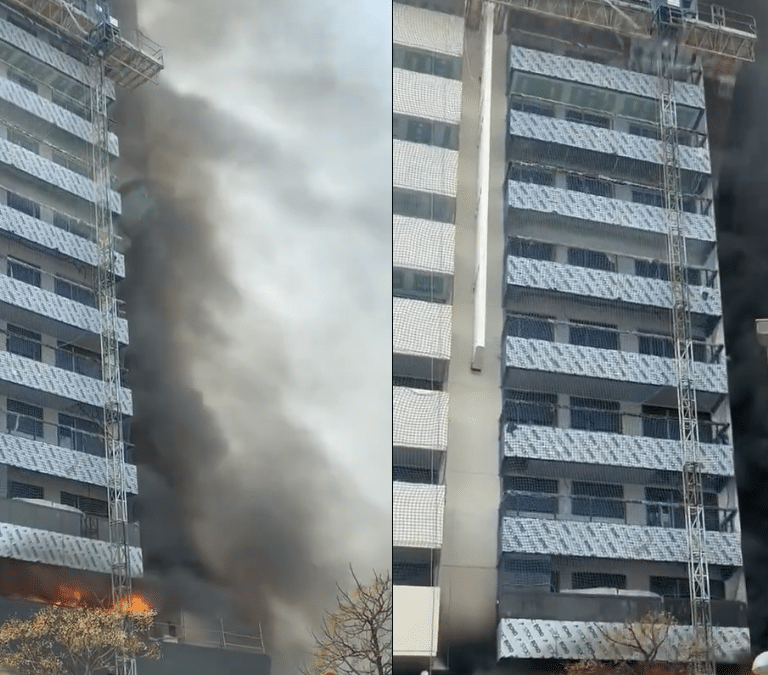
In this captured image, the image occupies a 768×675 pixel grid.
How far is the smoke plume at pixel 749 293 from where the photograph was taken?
3352mm

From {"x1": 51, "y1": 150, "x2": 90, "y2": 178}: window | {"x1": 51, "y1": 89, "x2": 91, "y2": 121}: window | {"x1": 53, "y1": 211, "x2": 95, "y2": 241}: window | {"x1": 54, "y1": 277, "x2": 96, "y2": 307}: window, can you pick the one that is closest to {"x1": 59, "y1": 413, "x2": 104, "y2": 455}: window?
{"x1": 54, "y1": 277, "x2": 96, "y2": 307}: window

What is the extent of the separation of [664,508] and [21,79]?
98.7 inches

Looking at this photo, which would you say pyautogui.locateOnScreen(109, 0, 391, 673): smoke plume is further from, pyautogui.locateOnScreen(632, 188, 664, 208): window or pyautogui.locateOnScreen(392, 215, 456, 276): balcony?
pyautogui.locateOnScreen(632, 188, 664, 208): window

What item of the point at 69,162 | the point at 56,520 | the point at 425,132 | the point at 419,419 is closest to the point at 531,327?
the point at 419,419

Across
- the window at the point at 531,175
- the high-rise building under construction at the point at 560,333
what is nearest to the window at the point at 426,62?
the high-rise building under construction at the point at 560,333

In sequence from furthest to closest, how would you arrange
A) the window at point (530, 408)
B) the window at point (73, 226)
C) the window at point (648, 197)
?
the window at point (73, 226) → the window at point (648, 197) → the window at point (530, 408)

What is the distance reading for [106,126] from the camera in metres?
4.14

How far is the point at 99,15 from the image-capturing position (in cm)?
417

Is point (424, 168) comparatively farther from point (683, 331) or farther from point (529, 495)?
point (529, 495)

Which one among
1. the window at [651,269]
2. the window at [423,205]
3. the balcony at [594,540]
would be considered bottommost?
the balcony at [594,540]

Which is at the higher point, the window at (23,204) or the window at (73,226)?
the window at (23,204)

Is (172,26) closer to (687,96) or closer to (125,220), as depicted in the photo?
(125,220)

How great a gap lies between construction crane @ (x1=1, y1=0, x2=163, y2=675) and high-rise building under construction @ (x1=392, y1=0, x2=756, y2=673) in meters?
1.03

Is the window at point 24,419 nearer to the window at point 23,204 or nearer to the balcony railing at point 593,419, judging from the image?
the window at point 23,204
